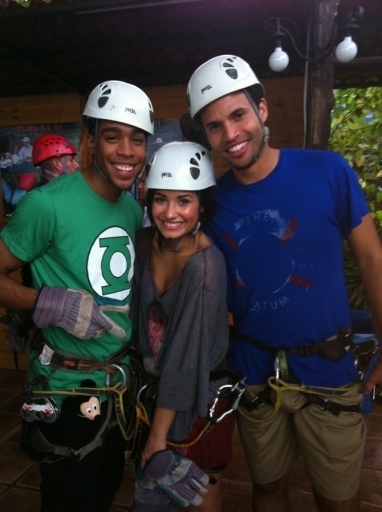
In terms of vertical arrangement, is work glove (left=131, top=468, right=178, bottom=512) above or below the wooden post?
below

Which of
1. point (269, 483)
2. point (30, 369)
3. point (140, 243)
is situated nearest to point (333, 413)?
point (269, 483)

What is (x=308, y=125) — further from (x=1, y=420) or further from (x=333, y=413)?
(x=1, y=420)

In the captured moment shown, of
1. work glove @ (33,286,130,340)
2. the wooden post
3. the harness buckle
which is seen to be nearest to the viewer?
work glove @ (33,286,130,340)

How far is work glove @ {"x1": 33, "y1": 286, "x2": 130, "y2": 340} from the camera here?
6.34ft

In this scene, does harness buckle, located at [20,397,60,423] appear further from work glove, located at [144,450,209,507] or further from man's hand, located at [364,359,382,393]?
man's hand, located at [364,359,382,393]

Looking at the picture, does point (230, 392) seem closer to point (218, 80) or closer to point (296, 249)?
point (296, 249)

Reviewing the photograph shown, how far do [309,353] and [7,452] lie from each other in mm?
3139

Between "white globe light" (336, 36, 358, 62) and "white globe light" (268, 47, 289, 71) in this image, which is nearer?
"white globe light" (336, 36, 358, 62)

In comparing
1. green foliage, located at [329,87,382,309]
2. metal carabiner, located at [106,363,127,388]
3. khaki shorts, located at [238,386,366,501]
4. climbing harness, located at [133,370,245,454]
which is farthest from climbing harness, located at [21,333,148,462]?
green foliage, located at [329,87,382,309]

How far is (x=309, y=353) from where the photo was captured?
216 centimetres

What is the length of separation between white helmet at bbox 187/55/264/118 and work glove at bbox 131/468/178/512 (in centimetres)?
182

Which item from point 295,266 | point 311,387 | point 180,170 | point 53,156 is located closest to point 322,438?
point 311,387

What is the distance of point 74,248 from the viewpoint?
2043mm

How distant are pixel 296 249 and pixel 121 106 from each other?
1.11 meters
